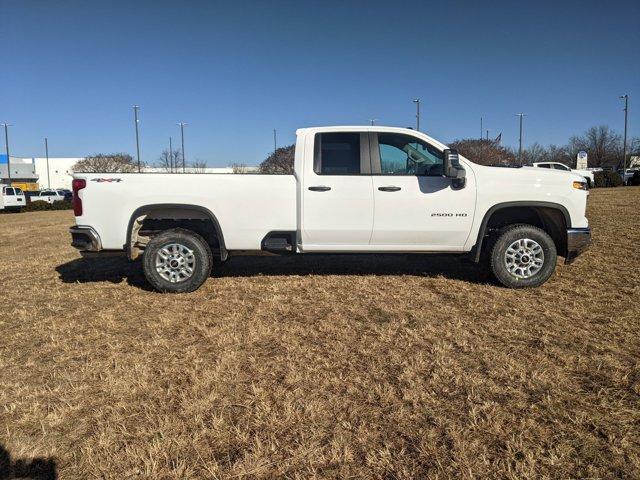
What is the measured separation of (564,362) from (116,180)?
4.95 m

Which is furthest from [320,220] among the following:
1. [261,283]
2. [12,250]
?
[12,250]

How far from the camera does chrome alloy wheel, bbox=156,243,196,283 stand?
5391 millimetres

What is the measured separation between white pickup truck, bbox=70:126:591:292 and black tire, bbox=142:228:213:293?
1 cm

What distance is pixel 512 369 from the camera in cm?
329

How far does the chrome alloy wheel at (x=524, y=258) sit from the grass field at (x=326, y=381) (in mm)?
274

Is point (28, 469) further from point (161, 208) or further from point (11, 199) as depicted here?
point (11, 199)

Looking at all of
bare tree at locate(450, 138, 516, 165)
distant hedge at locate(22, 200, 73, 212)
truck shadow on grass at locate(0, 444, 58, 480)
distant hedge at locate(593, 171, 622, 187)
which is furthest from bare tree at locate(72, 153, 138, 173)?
truck shadow on grass at locate(0, 444, 58, 480)

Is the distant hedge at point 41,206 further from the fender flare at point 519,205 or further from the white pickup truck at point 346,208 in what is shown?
the fender flare at point 519,205

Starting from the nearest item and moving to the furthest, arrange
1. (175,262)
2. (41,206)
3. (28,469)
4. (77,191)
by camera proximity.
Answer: (28,469) → (77,191) → (175,262) → (41,206)

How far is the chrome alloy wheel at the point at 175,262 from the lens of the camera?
5391 mm

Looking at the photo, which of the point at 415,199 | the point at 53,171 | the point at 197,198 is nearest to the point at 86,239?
the point at 197,198

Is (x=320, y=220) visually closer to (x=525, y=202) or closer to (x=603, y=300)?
(x=525, y=202)

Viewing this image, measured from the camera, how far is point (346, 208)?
17.5 ft

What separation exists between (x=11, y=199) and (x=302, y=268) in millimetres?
28625
